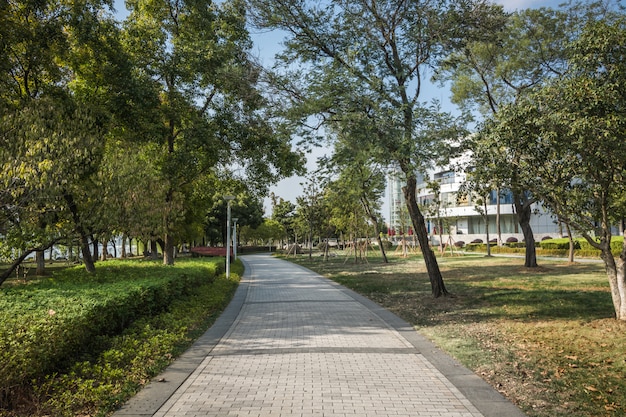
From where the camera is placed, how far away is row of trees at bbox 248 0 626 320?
7.22m

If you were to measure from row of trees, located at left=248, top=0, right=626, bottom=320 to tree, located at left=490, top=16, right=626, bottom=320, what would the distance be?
0.06 feet

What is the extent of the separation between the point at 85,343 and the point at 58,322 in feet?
3.23

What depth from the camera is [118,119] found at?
42.8ft

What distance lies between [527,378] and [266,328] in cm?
470

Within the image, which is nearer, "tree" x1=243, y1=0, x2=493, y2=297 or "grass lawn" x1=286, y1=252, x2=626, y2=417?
"grass lawn" x1=286, y1=252, x2=626, y2=417

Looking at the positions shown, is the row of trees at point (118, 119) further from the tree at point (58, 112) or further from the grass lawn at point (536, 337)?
the grass lawn at point (536, 337)

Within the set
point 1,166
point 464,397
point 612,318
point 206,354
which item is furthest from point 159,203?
point 612,318

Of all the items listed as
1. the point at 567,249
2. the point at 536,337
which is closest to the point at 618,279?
the point at 536,337

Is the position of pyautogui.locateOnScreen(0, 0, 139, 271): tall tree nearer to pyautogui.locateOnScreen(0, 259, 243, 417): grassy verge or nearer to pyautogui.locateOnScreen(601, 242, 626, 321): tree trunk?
pyautogui.locateOnScreen(0, 259, 243, 417): grassy verge

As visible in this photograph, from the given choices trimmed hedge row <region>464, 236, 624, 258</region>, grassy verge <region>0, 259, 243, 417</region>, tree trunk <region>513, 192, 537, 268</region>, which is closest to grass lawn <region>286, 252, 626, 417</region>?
grassy verge <region>0, 259, 243, 417</region>

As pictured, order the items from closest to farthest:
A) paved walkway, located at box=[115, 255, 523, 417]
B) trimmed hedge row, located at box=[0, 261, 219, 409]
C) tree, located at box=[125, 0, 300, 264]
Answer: trimmed hedge row, located at box=[0, 261, 219, 409] → paved walkway, located at box=[115, 255, 523, 417] → tree, located at box=[125, 0, 300, 264]

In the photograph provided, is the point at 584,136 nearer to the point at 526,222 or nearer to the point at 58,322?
the point at 58,322

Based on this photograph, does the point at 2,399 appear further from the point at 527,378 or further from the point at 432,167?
the point at 432,167

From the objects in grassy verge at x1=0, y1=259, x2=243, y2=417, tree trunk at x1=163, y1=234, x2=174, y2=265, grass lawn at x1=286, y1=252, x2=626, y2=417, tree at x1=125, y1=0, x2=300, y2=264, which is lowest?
grass lawn at x1=286, y1=252, x2=626, y2=417
